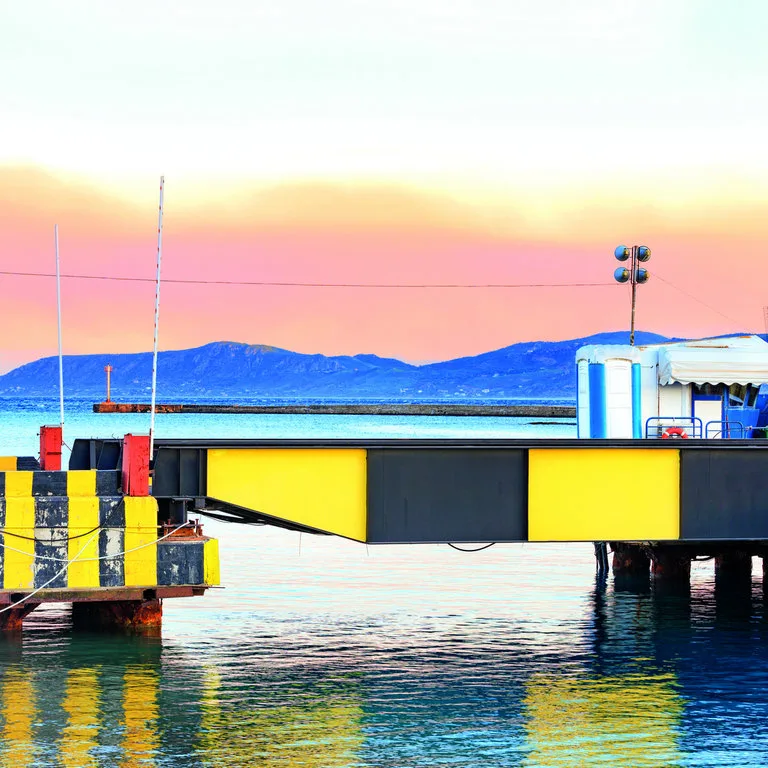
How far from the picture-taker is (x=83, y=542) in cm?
2223

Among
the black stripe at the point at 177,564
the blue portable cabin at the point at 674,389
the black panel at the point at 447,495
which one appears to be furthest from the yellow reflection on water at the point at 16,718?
the blue portable cabin at the point at 674,389

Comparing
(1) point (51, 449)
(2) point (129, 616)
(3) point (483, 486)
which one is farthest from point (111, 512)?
(3) point (483, 486)

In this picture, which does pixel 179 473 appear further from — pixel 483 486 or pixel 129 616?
pixel 483 486

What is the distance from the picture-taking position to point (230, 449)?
2272 cm

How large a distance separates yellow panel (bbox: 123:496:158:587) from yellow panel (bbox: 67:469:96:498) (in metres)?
0.96

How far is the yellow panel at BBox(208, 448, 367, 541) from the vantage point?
74.7ft

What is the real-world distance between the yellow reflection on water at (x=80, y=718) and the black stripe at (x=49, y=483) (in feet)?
10.7

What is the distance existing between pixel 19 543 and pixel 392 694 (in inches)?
278

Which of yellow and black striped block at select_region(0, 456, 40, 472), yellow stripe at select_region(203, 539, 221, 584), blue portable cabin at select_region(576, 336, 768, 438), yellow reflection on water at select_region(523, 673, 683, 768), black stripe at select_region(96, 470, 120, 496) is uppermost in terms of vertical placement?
blue portable cabin at select_region(576, 336, 768, 438)

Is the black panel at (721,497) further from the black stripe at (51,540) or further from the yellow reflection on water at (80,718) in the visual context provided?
the black stripe at (51,540)

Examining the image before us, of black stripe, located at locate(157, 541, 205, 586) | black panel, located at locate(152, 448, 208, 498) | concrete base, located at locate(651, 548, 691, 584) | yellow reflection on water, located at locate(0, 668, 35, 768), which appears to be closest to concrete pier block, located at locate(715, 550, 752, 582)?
concrete base, located at locate(651, 548, 691, 584)

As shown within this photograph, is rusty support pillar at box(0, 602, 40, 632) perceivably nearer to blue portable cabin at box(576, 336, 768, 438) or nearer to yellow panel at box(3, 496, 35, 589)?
yellow panel at box(3, 496, 35, 589)

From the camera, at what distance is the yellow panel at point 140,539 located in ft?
72.9

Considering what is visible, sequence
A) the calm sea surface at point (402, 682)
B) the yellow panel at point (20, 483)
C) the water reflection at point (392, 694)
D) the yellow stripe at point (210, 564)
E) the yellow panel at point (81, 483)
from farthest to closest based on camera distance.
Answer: the yellow panel at point (81, 483) < the yellow stripe at point (210, 564) < the yellow panel at point (20, 483) < the calm sea surface at point (402, 682) < the water reflection at point (392, 694)
